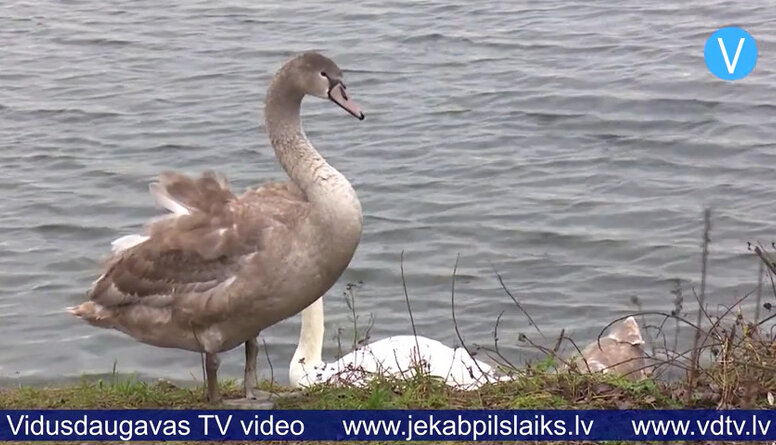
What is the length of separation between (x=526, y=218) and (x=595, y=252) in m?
0.85

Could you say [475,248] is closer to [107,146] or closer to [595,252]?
[595,252]

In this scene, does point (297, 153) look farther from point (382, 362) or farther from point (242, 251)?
point (382, 362)

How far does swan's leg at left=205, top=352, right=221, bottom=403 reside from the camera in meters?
6.14

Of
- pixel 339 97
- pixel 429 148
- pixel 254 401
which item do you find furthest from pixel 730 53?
pixel 254 401

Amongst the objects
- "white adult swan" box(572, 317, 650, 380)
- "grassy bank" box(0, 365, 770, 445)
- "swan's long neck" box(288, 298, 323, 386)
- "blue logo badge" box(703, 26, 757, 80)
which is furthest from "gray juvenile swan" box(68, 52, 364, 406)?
"blue logo badge" box(703, 26, 757, 80)

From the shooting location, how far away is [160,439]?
5594 mm

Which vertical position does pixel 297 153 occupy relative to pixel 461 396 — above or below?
above

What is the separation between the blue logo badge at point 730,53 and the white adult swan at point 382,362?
8081 millimetres

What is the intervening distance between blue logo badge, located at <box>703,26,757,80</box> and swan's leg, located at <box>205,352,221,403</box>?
9799 mm

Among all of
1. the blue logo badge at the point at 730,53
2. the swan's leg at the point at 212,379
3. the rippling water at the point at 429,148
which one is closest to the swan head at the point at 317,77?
the swan's leg at the point at 212,379

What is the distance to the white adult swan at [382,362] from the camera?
6449mm

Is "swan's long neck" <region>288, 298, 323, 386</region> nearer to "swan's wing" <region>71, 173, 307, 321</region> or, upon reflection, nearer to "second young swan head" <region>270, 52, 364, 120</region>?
"swan's wing" <region>71, 173, 307, 321</region>

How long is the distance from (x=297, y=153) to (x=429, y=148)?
23.7ft

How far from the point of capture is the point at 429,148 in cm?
1312
